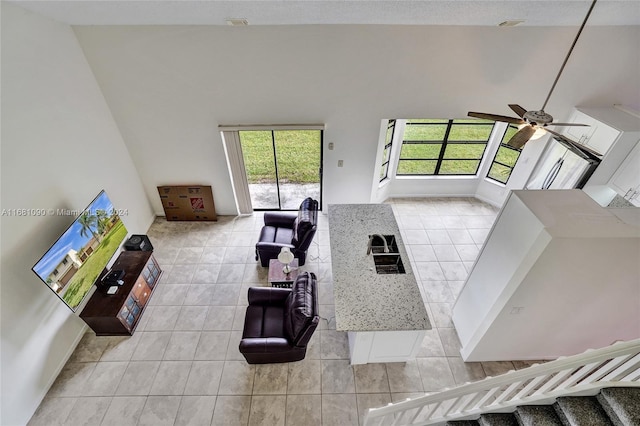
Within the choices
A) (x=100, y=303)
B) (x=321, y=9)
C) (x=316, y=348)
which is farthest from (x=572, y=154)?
(x=100, y=303)

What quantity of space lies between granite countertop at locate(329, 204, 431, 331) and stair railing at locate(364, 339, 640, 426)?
754 millimetres

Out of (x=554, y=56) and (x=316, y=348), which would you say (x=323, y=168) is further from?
(x=554, y=56)

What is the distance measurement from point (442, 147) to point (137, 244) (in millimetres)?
5911

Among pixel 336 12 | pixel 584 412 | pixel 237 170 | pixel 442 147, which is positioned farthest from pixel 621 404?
pixel 237 170

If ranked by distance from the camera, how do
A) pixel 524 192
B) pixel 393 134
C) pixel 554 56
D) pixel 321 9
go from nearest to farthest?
pixel 524 192 < pixel 321 9 < pixel 554 56 < pixel 393 134

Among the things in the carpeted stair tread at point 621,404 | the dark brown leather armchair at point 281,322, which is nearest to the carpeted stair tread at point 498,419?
the carpeted stair tread at point 621,404

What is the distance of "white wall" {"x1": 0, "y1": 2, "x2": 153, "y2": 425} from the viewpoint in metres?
3.08

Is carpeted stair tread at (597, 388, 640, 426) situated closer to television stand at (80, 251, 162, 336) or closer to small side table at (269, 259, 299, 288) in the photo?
small side table at (269, 259, 299, 288)

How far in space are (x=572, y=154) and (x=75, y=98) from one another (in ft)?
23.9

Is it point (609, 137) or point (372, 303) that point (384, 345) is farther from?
point (609, 137)

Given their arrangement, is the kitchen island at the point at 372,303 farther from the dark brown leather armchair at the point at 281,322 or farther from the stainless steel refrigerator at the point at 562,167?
the stainless steel refrigerator at the point at 562,167

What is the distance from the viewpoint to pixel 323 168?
549 cm

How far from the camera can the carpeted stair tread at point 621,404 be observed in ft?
6.91

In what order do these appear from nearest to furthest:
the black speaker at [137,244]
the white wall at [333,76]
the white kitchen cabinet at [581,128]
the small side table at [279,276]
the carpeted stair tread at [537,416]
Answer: the carpeted stair tread at [537,416] < the white wall at [333,76] < the small side table at [279,276] < the white kitchen cabinet at [581,128] < the black speaker at [137,244]
